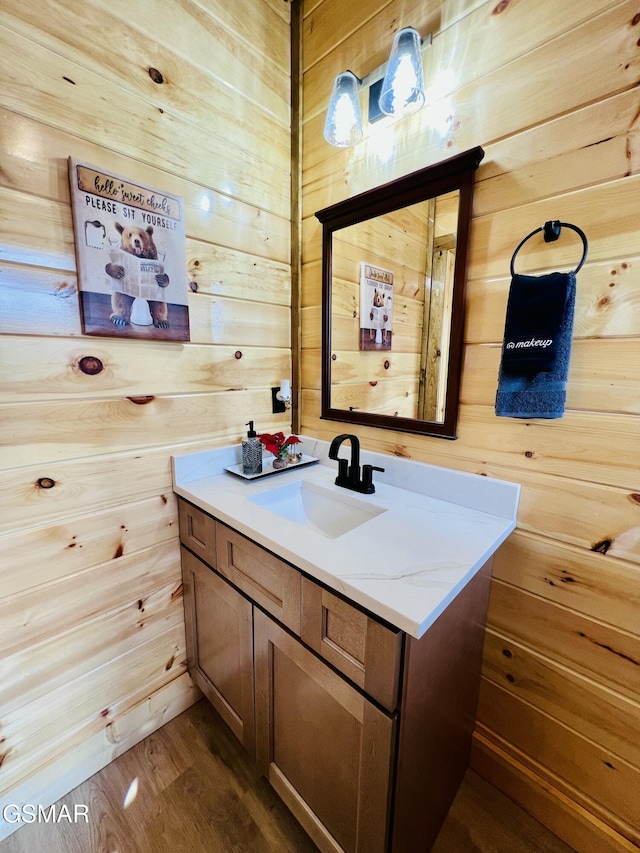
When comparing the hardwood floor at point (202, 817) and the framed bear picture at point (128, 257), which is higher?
the framed bear picture at point (128, 257)

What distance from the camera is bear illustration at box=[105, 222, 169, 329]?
104cm

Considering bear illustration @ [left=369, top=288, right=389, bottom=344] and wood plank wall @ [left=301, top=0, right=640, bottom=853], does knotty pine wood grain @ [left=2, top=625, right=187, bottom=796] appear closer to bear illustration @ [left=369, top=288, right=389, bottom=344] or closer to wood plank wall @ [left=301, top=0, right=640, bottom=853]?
wood plank wall @ [left=301, top=0, right=640, bottom=853]

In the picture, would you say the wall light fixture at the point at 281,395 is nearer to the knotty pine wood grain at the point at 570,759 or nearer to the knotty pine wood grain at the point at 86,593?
the knotty pine wood grain at the point at 86,593

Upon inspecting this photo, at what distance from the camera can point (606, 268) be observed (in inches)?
32.7

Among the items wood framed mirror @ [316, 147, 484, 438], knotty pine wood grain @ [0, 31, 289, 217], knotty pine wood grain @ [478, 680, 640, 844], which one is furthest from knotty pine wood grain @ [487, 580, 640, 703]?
knotty pine wood grain @ [0, 31, 289, 217]

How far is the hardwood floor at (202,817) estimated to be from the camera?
101 centimetres

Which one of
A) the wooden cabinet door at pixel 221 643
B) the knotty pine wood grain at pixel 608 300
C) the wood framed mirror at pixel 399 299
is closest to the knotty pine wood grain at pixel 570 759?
the wooden cabinet door at pixel 221 643

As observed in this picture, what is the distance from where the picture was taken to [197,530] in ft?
3.98

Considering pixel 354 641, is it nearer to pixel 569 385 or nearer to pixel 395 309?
pixel 569 385

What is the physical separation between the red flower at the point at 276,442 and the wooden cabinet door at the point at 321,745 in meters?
0.59

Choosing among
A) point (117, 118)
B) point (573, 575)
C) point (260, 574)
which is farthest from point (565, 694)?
point (117, 118)

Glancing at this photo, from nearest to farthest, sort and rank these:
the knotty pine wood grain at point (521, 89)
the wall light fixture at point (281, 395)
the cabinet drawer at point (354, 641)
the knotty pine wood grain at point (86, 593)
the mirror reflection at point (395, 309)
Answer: the cabinet drawer at point (354, 641) < the knotty pine wood grain at point (521, 89) < the knotty pine wood grain at point (86, 593) < the mirror reflection at point (395, 309) < the wall light fixture at point (281, 395)

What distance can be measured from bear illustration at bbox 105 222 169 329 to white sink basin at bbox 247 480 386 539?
68cm

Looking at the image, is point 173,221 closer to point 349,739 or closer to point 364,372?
point 364,372
